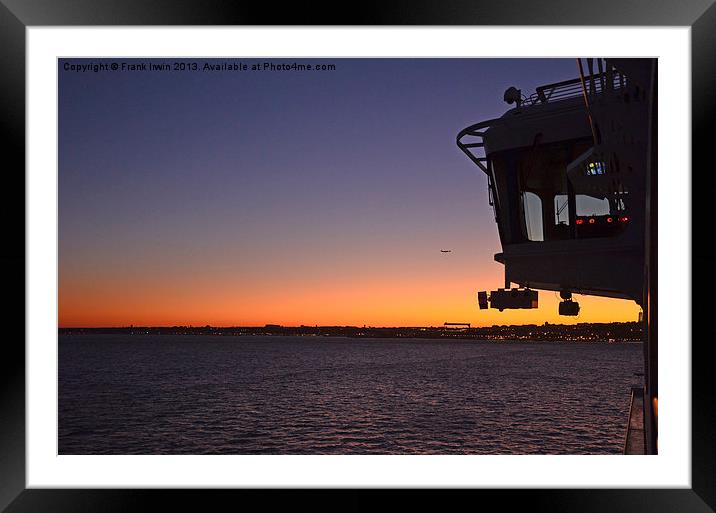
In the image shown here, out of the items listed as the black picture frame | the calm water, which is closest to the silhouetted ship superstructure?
the black picture frame

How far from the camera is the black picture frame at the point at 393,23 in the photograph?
90.2 inches

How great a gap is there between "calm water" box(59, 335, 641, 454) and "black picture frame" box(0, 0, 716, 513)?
76.3 feet

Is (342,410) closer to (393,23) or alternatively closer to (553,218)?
(553,218)

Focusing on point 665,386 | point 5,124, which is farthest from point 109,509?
point 665,386

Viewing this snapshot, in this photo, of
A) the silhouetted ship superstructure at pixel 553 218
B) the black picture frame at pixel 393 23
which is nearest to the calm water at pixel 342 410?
the silhouetted ship superstructure at pixel 553 218

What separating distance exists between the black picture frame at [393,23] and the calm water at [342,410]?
915 inches

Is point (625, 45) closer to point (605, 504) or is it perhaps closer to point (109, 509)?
point (605, 504)

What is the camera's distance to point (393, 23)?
2.29 metres

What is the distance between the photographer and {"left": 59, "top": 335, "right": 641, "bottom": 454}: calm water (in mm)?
28297

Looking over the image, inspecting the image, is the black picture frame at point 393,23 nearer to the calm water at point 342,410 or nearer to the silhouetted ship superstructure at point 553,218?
the silhouetted ship superstructure at point 553,218

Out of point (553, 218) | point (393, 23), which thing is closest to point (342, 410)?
point (553, 218)

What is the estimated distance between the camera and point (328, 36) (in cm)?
244

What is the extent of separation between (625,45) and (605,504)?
1.64 metres

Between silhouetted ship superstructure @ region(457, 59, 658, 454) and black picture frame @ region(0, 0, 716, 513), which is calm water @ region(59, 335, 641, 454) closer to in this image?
silhouetted ship superstructure @ region(457, 59, 658, 454)
